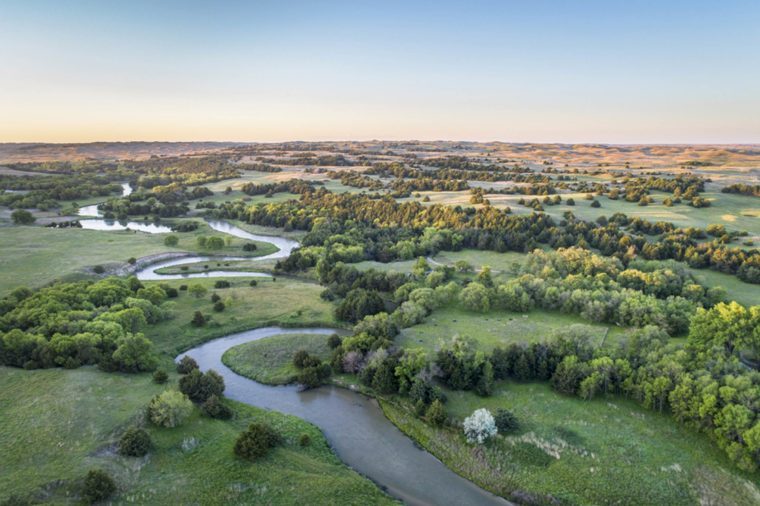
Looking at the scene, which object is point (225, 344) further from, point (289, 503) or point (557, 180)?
point (557, 180)

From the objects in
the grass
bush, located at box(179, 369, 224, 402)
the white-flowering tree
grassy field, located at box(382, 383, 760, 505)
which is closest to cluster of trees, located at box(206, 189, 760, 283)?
the grass

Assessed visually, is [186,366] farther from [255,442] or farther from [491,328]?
[491,328]

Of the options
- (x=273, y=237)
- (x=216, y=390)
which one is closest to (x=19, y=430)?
(x=216, y=390)

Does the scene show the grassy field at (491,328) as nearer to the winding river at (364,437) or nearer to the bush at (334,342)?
the bush at (334,342)

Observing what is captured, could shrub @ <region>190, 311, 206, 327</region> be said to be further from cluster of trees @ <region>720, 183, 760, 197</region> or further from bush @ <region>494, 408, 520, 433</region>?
cluster of trees @ <region>720, 183, 760, 197</region>

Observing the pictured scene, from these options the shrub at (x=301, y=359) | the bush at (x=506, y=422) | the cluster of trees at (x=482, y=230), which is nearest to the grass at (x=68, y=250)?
the cluster of trees at (x=482, y=230)

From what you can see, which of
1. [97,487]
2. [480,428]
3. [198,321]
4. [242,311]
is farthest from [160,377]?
[480,428]
